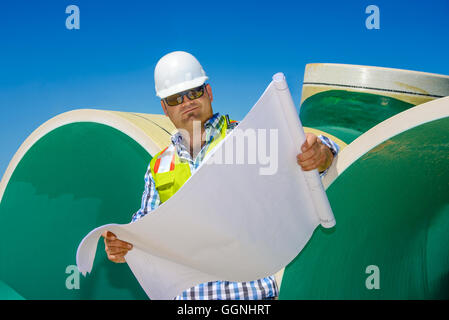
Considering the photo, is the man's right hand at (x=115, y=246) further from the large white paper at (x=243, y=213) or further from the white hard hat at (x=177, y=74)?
the white hard hat at (x=177, y=74)

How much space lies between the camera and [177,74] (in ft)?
8.84

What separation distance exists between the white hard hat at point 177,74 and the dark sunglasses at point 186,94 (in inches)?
1.0

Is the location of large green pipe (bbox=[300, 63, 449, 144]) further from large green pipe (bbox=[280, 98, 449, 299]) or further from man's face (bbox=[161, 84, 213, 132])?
man's face (bbox=[161, 84, 213, 132])

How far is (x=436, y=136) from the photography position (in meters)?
2.82

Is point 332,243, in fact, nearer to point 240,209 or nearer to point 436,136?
point 436,136

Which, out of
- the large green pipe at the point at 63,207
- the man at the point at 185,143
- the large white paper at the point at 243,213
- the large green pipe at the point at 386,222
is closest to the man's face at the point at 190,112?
the man at the point at 185,143

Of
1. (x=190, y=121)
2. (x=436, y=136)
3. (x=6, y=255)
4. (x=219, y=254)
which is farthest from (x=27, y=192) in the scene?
(x=436, y=136)

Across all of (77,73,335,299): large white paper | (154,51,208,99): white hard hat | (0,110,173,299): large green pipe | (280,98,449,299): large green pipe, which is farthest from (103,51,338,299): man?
(0,110,173,299): large green pipe

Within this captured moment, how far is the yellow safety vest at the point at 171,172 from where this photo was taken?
8.14 ft

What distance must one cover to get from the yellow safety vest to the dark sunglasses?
0.21m

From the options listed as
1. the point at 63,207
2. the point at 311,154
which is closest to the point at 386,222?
the point at 311,154

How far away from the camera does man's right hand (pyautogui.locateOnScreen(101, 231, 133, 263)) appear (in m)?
2.36

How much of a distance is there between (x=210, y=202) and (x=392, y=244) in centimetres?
204

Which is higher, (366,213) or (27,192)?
(27,192)
